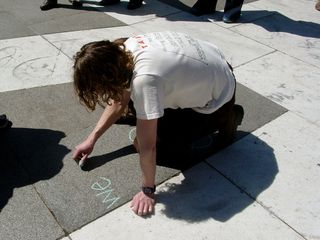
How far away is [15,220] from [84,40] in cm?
266

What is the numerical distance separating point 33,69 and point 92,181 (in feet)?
5.80

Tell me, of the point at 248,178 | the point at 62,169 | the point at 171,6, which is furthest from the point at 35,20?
the point at 248,178

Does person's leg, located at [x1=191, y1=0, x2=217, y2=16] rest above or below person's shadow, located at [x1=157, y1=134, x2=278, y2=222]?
above

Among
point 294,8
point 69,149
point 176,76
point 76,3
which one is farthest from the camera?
point 294,8

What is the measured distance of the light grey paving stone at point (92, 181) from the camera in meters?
2.38

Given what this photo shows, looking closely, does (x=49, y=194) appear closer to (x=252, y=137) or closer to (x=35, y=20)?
(x=252, y=137)

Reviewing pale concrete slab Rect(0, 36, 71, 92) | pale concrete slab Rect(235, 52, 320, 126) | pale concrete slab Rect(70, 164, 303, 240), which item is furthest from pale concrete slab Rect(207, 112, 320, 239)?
pale concrete slab Rect(0, 36, 71, 92)

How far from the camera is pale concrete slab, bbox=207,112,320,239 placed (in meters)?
2.44

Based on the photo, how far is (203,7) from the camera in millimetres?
5375

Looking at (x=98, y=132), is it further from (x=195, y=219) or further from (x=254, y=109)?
(x=254, y=109)

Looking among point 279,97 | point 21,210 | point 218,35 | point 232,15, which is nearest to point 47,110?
point 21,210

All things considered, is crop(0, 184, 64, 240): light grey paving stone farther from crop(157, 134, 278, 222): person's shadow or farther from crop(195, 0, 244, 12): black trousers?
crop(195, 0, 244, 12): black trousers

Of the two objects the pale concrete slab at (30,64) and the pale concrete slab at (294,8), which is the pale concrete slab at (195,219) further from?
the pale concrete slab at (294,8)

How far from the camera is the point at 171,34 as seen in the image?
7.68ft
